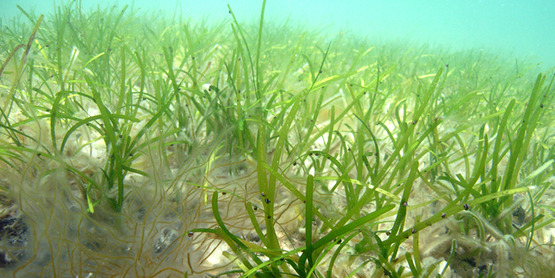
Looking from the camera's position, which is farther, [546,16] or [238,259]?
[546,16]

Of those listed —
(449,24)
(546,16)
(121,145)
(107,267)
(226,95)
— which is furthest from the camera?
(449,24)

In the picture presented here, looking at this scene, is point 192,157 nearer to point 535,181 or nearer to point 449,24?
point 535,181

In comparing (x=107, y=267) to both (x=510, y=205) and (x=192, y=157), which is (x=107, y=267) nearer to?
(x=192, y=157)

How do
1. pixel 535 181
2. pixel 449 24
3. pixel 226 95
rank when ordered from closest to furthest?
1. pixel 535 181
2. pixel 226 95
3. pixel 449 24

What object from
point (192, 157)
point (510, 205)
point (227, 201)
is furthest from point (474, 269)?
point (192, 157)

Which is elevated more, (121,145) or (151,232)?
(121,145)

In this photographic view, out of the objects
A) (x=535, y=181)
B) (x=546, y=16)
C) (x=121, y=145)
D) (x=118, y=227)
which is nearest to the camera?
(x=118, y=227)

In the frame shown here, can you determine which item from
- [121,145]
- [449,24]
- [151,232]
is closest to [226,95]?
[121,145]

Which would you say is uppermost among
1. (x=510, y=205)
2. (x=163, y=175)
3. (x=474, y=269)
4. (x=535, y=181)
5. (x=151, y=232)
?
(x=163, y=175)

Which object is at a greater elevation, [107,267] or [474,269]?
[107,267]
